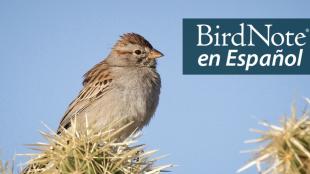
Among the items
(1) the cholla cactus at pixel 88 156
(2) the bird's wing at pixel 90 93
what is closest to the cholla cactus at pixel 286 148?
(1) the cholla cactus at pixel 88 156

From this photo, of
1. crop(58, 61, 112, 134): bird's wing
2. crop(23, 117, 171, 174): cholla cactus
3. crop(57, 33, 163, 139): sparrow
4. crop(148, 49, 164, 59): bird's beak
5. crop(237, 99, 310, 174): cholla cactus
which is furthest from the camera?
crop(148, 49, 164, 59): bird's beak

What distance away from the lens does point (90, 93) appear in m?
9.66

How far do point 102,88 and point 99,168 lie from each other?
5930 millimetres

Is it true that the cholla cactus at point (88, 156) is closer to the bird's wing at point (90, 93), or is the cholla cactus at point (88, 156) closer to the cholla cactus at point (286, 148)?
the cholla cactus at point (286, 148)

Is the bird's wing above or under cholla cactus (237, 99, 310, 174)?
above

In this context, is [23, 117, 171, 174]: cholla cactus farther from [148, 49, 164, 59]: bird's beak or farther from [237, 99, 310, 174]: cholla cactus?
[148, 49, 164, 59]: bird's beak

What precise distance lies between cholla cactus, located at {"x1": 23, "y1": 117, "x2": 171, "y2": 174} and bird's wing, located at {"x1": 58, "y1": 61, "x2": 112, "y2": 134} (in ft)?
17.9

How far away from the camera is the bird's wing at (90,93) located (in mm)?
9398

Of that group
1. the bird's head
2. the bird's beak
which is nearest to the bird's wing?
the bird's head

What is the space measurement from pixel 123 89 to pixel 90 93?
2.44ft

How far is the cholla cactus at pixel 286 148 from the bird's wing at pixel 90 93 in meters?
6.53

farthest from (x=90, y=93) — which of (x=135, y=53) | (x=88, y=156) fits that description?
(x=88, y=156)

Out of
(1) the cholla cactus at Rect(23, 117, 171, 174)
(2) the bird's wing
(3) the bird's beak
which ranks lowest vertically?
(1) the cholla cactus at Rect(23, 117, 171, 174)

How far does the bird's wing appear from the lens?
30.8ft
